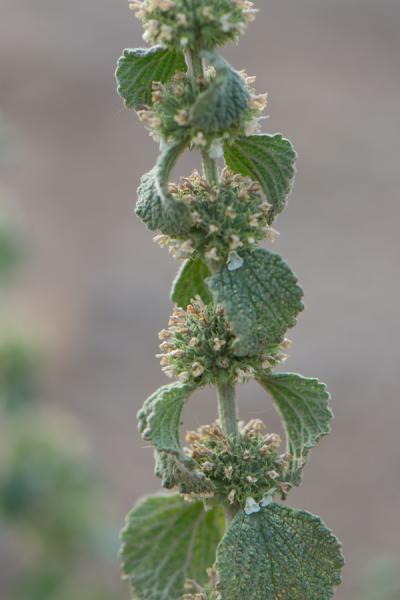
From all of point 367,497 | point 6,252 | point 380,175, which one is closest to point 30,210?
point 380,175

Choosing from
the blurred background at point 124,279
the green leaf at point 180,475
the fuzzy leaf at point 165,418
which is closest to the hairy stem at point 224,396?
the fuzzy leaf at point 165,418

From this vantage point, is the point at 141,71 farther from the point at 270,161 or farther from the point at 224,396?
the point at 224,396

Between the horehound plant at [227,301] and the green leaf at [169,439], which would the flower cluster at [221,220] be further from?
the green leaf at [169,439]

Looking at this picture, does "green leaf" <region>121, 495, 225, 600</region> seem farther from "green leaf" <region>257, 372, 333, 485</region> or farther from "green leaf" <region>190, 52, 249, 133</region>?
"green leaf" <region>190, 52, 249, 133</region>

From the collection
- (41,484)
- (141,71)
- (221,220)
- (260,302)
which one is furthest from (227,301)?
(41,484)

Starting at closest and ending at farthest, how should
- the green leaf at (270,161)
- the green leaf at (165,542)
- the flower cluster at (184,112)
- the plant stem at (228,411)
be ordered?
the flower cluster at (184,112)
the green leaf at (270,161)
the plant stem at (228,411)
the green leaf at (165,542)

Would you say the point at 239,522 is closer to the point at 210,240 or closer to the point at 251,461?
the point at 251,461

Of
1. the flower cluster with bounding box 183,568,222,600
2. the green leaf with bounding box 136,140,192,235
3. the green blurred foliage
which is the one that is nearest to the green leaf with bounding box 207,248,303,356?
the green leaf with bounding box 136,140,192,235

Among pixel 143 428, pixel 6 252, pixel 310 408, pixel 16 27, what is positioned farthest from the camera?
pixel 16 27
